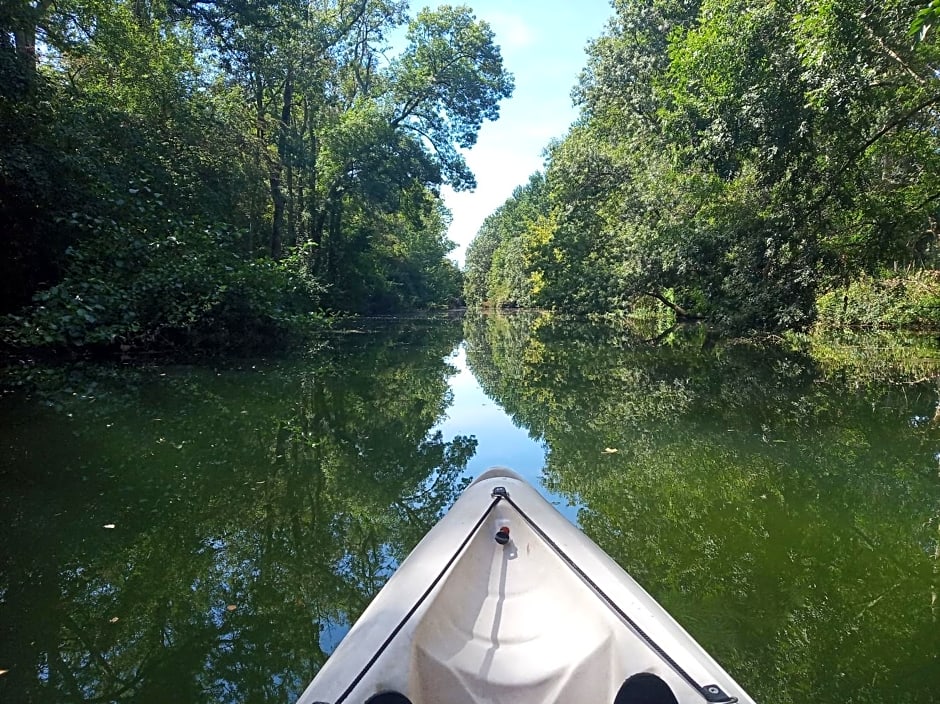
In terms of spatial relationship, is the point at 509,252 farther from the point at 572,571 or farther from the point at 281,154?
the point at 572,571

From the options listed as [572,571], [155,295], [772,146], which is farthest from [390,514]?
[155,295]

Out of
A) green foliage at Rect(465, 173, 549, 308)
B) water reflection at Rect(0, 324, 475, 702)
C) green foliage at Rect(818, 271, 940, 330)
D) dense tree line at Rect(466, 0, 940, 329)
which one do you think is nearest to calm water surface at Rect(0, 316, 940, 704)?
water reflection at Rect(0, 324, 475, 702)

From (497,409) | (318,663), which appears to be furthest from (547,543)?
(497,409)

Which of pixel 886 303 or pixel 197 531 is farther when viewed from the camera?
pixel 886 303

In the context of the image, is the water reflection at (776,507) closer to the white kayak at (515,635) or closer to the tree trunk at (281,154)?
the white kayak at (515,635)

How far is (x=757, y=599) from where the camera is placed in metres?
3.06

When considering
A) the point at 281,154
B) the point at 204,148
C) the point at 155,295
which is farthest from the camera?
the point at 281,154

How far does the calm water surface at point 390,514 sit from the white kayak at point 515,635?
708 mm

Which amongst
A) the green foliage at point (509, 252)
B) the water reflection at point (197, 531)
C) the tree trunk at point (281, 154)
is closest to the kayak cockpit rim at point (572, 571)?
the water reflection at point (197, 531)

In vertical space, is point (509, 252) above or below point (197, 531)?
above

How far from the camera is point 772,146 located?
9.20 metres

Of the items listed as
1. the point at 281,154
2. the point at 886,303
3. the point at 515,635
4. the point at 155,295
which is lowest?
the point at 886,303

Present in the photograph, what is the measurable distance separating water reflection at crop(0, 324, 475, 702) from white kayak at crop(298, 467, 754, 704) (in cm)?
70

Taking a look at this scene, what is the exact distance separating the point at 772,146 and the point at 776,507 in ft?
22.9
